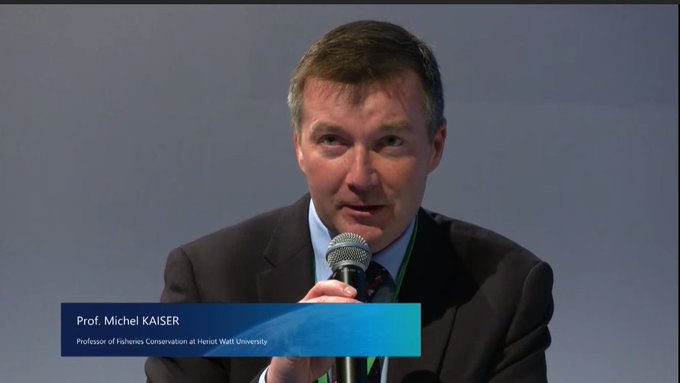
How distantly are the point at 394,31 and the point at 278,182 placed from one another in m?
0.58

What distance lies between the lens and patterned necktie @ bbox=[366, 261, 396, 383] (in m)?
2.37

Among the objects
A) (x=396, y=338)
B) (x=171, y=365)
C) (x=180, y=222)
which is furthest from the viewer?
(x=180, y=222)

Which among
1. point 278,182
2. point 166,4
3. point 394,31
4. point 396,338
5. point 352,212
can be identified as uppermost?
point 166,4

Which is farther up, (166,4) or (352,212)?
(166,4)

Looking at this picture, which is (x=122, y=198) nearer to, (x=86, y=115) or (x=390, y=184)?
(x=86, y=115)

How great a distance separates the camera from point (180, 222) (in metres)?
2.71

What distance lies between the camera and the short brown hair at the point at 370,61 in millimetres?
2273

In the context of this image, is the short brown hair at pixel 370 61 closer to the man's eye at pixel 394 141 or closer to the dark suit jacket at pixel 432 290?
the man's eye at pixel 394 141

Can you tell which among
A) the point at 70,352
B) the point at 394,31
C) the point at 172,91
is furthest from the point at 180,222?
the point at 394,31

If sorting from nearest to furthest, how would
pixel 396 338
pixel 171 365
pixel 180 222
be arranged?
pixel 396 338 → pixel 171 365 → pixel 180 222

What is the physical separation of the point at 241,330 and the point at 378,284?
1.38 ft

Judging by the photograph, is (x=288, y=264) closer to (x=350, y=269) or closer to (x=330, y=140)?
(x=330, y=140)

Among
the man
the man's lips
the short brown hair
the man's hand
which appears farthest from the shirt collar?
the man's hand

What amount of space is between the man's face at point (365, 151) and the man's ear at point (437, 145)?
0.06 m
